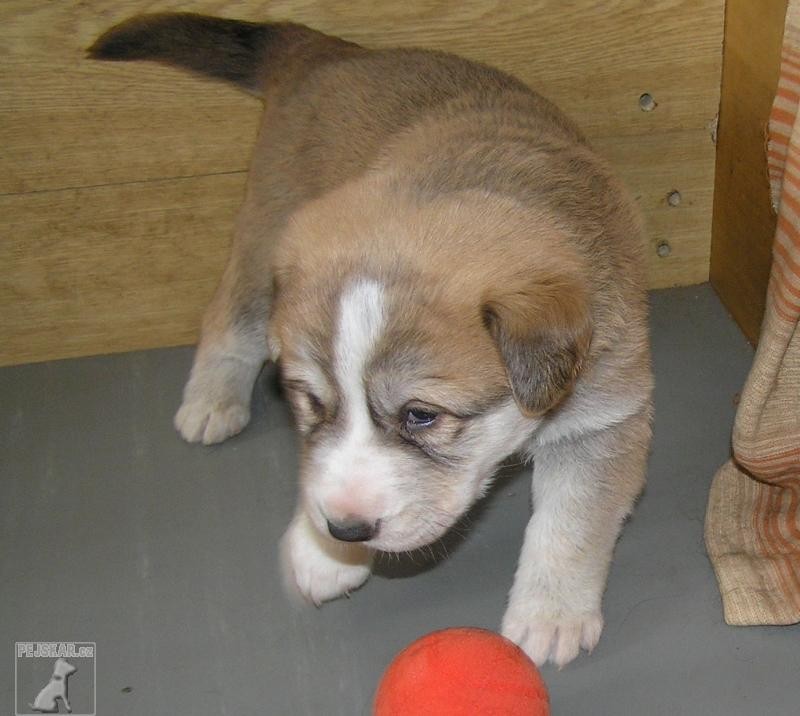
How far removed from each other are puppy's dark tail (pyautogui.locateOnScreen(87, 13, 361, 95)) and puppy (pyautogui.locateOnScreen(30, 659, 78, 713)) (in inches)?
62.3

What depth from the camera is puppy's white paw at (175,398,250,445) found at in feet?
10.3

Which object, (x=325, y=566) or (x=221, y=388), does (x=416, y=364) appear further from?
(x=221, y=388)

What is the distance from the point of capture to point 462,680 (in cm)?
194

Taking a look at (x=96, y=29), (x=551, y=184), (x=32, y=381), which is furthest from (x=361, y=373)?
(x=32, y=381)

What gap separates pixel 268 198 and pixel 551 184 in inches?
37.3

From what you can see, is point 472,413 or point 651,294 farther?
point 651,294

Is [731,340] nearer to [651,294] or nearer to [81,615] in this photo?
[651,294]

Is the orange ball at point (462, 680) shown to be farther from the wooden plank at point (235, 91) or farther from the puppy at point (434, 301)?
the wooden plank at point (235, 91)

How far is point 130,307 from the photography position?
11.5ft

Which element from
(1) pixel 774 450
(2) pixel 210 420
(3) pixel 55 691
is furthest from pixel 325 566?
(1) pixel 774 450

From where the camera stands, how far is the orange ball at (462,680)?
75.6 inches

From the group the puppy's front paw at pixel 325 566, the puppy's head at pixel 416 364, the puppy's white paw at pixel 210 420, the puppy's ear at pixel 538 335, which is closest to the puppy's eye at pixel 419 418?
the puppy's head at pixel 416 364

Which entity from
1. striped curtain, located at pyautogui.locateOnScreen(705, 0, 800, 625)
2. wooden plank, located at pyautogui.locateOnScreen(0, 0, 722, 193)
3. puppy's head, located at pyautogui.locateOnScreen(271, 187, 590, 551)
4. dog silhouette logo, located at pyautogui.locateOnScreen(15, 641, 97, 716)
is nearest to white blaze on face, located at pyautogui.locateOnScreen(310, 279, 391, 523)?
puppy's head, located at pyautogui.locateOnScreen(271, 187, 590, 551)

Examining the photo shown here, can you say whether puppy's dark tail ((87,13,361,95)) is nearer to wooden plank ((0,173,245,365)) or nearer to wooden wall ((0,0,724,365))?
wooden wall ((0,0,724,365))
